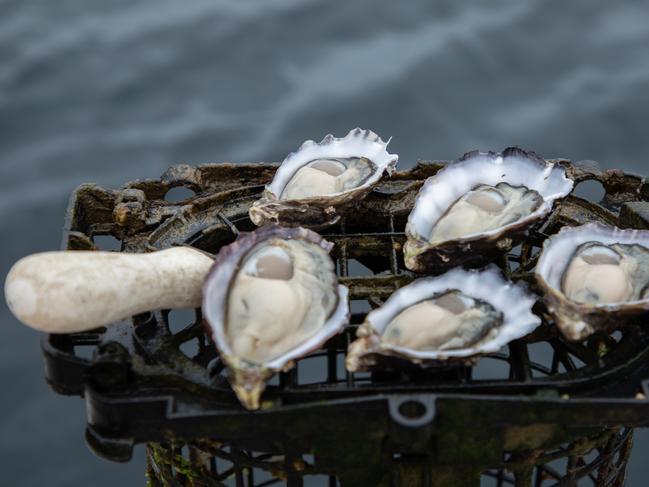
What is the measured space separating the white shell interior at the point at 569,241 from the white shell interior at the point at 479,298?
5 centimetres

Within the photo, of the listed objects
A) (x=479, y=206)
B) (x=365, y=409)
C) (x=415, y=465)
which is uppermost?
(x=479, y=206)

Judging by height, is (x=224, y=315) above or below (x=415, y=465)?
above

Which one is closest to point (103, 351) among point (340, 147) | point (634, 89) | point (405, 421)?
point (405, 421)

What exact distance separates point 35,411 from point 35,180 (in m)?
0.68

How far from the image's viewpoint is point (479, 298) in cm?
131

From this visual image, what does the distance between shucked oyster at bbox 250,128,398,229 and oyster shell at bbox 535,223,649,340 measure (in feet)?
0.95

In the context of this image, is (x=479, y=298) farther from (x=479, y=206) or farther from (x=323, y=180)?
(x=323, y=180)

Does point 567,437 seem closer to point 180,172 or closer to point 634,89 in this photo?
point 180,172

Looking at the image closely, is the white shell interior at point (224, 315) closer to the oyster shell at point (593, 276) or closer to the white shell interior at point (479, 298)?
the white shell interior at point (479, 298)

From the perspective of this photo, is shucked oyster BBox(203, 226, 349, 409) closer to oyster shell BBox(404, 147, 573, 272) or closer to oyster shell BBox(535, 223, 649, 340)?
oyster shell BBox(404, 147, 573, 272)

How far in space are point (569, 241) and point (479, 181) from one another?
7.6 inches

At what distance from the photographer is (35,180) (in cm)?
265

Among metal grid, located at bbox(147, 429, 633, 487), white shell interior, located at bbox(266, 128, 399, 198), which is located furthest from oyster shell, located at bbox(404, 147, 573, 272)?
metal grid, located at bbox(147, 429, 633, 487)

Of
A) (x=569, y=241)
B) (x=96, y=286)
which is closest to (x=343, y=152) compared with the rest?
(x=569, y=241)
